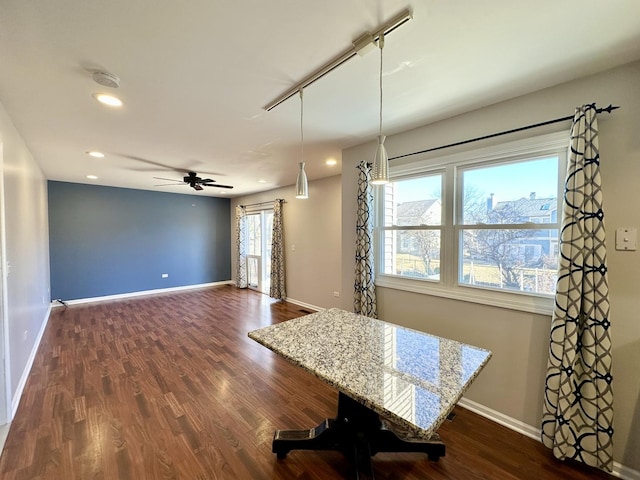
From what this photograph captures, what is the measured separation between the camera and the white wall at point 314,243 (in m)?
4.52

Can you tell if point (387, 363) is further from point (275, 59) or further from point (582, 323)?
point (275, 59)

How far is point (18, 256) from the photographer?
2.49 m

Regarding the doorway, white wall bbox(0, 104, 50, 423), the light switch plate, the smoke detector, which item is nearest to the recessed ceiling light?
the smoke detector

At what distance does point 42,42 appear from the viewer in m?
1.35

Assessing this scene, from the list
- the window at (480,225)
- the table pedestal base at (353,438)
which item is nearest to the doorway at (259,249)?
the window at (480,225)

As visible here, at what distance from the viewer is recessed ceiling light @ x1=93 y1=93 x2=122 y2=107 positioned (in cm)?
186

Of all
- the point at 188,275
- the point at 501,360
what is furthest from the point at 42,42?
the point at 188,275

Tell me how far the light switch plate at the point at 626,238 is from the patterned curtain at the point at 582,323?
114 millimetres

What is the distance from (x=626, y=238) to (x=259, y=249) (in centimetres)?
605

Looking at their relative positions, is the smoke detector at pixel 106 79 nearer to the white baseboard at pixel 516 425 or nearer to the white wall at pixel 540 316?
the white wall at pixel 540 316

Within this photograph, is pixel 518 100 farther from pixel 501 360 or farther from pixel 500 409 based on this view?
pixel 500 409

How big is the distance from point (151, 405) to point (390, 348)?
2086 mm

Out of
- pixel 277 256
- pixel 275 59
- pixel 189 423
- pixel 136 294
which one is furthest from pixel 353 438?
pixel 136 294

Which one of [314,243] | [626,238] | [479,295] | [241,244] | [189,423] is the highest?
[626,238]
